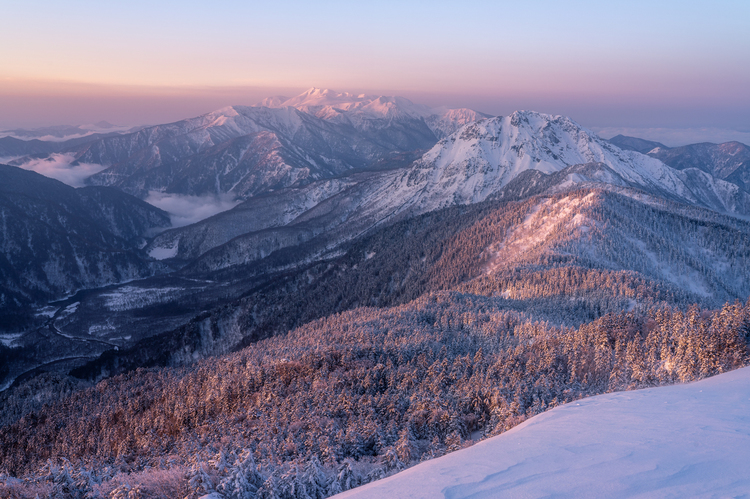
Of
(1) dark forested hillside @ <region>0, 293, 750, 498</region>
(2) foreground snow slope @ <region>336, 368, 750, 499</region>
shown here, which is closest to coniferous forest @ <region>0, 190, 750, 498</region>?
(1) dark forested hillside @ <region>0, 293, 750, 498</region>

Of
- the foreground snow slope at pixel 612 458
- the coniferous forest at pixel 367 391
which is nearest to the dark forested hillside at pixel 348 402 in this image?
the coniferous forest at pixel 367 391

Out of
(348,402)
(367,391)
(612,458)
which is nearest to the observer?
(612,458)

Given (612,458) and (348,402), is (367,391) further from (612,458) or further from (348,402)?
(612,458)

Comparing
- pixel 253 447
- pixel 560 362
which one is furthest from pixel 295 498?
pixel 560 362

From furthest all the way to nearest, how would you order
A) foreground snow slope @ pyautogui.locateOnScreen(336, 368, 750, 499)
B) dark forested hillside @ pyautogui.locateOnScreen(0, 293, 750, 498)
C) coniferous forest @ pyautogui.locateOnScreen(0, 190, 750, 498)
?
coniferous forest @ pyautogui.locateOnScreen(0, 190, 750, 498) < dark forested hillside @ pyautogui.locateOnScreen(0, 293, 750, 498) < foreground snow slope @ pyautogui.locateOnScreen(336, 368, 750, 499)

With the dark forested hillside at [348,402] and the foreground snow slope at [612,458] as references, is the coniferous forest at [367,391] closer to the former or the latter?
the dark forested hillside at [348,402]

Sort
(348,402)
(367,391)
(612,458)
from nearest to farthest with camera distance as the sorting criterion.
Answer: (612,458)
(348,402)
(367,391)

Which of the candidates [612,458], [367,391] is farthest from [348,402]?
[612,458]

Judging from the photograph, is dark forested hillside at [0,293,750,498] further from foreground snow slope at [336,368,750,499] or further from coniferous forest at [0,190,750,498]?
foreground snow slope at [336,368,750,499]

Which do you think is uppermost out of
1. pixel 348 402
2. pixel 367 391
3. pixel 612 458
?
pixel 612 458
